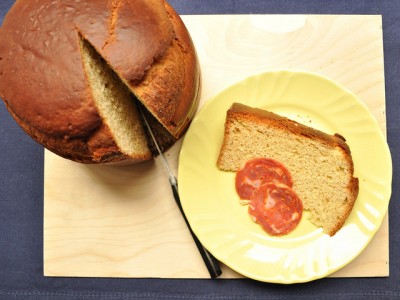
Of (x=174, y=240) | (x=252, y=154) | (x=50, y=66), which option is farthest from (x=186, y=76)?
(x=174, y=240)

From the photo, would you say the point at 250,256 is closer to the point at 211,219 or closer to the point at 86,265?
the point at 211,219

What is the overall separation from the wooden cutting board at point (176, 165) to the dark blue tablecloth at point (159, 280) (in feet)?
0.26

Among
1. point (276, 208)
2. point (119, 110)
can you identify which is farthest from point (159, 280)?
point (119, 110)

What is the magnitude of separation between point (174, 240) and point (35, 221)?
76cm

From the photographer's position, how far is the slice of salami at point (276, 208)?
2195 millimetres

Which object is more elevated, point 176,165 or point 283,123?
point 283,123

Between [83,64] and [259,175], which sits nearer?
[83,64]

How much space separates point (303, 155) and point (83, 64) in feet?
3.76

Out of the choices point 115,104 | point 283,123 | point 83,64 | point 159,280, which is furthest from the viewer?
point 159,280

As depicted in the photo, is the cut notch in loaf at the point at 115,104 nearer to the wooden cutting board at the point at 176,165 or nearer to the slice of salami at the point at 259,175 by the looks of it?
the wooden cutting board at the point at 176,165

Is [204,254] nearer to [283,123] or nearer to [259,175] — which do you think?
[259,175]

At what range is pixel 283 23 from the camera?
227 centimetres

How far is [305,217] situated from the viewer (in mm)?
2223

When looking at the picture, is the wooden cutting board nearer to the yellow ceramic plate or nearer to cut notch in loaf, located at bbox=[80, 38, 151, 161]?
the yellow ceramic plate
